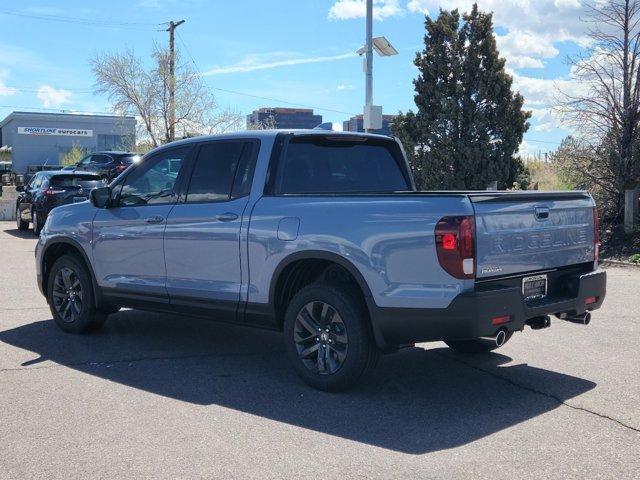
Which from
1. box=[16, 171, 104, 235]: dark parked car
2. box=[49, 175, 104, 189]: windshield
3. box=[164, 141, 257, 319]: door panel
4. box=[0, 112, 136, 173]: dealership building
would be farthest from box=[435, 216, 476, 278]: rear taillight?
box=[0, 112, 136, 173]: dealership building

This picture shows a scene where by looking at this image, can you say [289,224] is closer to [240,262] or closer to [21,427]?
[240,262]

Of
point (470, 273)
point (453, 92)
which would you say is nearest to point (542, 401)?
point (470, 273)

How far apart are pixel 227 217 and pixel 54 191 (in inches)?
563

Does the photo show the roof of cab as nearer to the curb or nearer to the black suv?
the curb

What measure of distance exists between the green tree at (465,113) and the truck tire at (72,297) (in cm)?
1399

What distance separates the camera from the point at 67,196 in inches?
741

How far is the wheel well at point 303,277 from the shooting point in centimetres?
551

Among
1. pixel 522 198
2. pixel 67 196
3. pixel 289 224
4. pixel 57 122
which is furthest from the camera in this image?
pixel 57 122

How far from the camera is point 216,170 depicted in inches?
248

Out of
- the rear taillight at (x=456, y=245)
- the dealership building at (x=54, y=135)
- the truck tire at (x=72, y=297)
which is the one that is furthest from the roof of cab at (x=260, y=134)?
the dealership building at (x=54, y=135)

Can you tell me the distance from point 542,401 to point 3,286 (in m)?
8.03

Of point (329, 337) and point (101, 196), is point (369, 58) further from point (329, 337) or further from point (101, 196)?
point (329, 337)

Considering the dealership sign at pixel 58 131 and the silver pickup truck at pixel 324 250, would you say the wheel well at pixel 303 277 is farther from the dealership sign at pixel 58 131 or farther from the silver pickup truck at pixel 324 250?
the dealership sign at pixel 58 131

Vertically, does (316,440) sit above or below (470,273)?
below
